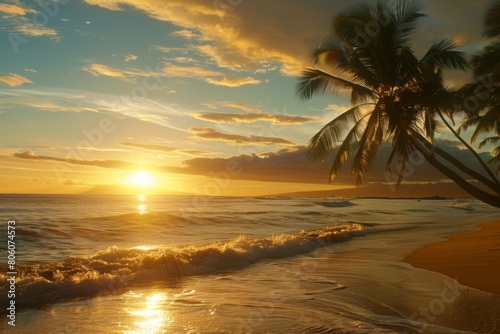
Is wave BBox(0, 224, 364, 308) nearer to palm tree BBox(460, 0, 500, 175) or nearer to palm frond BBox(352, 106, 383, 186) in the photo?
palm frond BBox(352, 106, 383, 186)

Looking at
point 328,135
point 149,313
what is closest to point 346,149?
point 328,135

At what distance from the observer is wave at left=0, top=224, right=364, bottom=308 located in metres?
7.89

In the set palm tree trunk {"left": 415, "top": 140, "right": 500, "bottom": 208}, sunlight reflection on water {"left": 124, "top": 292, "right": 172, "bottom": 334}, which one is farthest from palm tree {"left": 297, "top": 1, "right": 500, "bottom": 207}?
sunlight reflection on water {"left": 124, "top": 292, "right": 172, "bottom": 334}

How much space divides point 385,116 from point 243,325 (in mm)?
9115

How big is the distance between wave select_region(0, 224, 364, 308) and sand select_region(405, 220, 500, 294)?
14.2 feet

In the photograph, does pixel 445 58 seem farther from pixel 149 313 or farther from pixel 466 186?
pixel 149 313

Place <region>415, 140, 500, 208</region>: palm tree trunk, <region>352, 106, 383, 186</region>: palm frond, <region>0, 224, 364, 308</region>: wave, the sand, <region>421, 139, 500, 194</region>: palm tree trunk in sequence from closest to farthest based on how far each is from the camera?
<region>0, 224, 364, 308</region>: wave < the sand < <region>415, 140, 500, 208</region>: palm tree trunk < <region>421, 139, 500, 194</region>: palm tree trunk < <region>352, 106, 383, 186</region>: palm frond

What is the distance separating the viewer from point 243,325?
5.66 m

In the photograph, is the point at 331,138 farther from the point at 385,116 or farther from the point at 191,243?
the point at 191,243

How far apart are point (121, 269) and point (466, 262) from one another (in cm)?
856

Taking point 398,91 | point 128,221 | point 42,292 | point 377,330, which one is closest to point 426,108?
point 398,91

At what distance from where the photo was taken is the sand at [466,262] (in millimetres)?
8164

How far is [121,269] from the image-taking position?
9680 millimetres

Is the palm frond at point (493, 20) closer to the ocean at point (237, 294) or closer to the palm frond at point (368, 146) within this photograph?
the palm frond at point (368, 146)
